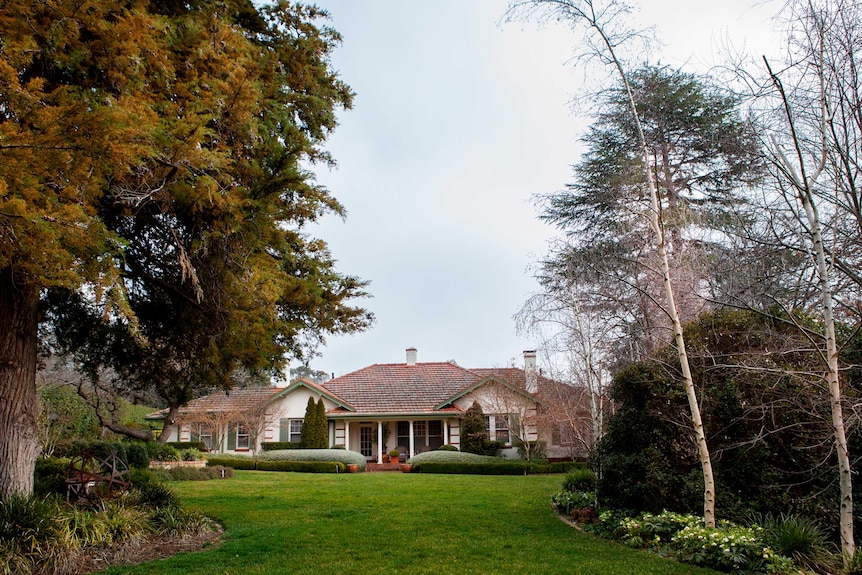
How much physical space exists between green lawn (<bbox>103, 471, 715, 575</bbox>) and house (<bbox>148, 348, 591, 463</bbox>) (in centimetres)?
1102

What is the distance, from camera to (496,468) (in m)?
Answer: 21.8

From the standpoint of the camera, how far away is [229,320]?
921cm

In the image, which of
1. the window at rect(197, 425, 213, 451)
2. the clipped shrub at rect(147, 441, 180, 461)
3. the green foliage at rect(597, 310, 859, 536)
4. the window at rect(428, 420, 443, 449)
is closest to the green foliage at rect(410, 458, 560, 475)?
the window at rect(428, 420, 443, 449)

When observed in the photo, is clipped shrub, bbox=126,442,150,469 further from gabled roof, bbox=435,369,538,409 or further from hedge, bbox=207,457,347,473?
gabled roof, bbox=435,369,538,409

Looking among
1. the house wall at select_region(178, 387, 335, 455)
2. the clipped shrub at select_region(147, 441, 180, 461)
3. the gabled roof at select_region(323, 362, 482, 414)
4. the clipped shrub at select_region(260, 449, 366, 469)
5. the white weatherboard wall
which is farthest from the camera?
the house wall at select_region(178, 387, 335, 455)

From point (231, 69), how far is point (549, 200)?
12536 mm

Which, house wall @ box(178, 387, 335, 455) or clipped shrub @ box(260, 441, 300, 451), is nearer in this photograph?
clipped shrub @ box(260, 441, 300, 451)

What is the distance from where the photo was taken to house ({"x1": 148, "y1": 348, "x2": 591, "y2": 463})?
2606 cm

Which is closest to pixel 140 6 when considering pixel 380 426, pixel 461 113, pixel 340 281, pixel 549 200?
pixel 340 281

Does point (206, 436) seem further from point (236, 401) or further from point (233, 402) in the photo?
point (236, 401)

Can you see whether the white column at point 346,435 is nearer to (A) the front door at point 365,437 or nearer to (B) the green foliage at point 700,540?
(A) the front door at point 365,437

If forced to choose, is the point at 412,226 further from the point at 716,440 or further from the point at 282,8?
the point at 716,440

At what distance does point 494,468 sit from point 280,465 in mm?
8445

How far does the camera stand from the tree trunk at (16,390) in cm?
778
